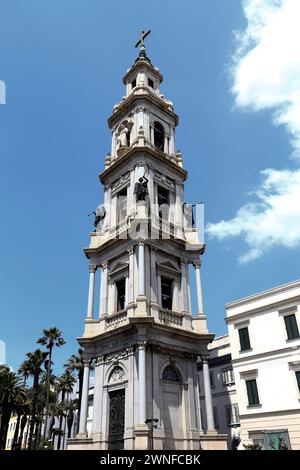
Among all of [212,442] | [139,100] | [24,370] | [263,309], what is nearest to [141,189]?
[139,100]

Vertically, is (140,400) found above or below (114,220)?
below

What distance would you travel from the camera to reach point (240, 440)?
99.7 ft

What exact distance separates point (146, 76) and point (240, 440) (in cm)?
3051

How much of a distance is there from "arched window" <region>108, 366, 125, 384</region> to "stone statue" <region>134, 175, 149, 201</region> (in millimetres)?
10454

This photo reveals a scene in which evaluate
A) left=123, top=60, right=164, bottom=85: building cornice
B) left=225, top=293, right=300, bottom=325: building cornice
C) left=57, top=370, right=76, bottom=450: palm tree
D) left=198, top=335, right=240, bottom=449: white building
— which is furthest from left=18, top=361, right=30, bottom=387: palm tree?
left=123, top=60, right=164, bottom=85: building cornice

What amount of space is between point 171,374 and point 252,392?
453 inches

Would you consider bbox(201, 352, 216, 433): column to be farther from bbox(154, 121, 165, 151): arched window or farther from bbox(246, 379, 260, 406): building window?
bbox(154, 121, 165, 151): arched window

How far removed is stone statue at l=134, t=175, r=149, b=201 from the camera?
83.0ft

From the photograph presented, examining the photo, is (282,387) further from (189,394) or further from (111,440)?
(111,440)

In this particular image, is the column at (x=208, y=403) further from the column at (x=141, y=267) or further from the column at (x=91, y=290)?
the column at (x=91, y=290)

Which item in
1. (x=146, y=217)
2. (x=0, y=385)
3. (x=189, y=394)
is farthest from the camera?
(x=0, y=385)
